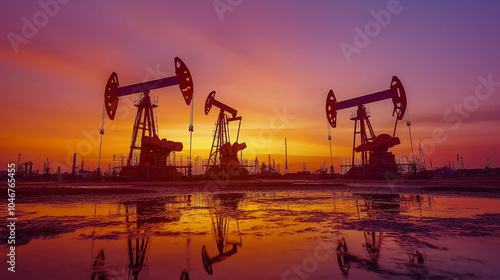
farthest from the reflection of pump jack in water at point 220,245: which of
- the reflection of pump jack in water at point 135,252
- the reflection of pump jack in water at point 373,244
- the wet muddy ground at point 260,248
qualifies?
the reflection of pump jack in water at point 373,244

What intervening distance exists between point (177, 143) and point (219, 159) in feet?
27.9

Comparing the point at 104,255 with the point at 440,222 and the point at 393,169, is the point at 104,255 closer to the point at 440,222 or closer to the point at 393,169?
the point at 440,222

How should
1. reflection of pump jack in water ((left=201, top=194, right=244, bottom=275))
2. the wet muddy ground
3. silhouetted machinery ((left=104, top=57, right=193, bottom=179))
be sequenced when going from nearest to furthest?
the wet muddy ground → reflection of pump jack in water ((left=201, top=194, right=244, bottom=275)) → silhouetted machinery ((left=104, top=57, right=193, bottom=179))

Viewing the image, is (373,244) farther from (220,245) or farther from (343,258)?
(220,245)

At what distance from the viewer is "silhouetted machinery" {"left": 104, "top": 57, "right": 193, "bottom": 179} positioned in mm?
26625

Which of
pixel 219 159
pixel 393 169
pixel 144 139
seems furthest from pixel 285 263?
pixel 219 159

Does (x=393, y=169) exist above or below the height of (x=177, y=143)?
below

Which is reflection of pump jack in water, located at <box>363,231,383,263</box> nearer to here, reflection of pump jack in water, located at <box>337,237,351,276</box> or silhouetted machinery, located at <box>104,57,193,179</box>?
reflection of pump jack in water, located at <box>337,237,351,276</box>

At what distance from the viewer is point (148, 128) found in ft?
94.5

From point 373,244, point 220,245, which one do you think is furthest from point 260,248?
point 373,244

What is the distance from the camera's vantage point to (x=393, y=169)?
2977cm

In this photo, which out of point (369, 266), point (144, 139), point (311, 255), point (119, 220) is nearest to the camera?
point (369, 266)

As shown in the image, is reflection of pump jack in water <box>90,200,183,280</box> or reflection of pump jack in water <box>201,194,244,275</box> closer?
reflection of pump jack in water <box>90,200,183,280</box>

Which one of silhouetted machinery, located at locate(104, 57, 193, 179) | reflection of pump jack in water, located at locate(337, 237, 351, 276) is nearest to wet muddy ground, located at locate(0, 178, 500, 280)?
reflection of pump jack in water, located at locate(337, 237, 351, 276)
